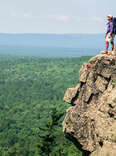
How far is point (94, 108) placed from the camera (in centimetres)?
1950

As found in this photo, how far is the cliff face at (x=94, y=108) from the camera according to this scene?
17.4 metres

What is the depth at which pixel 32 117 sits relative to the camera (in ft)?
472

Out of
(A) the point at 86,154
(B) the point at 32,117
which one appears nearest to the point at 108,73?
(A) the point at 86,154

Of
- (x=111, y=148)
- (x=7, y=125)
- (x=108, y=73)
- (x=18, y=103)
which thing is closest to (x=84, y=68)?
(x=108, y=73)

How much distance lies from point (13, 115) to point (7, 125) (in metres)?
19.8

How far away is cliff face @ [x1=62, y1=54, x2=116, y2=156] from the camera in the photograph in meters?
17.4

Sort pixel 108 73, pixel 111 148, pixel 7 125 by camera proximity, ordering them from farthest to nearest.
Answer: pixel 7 125 → pixel 108 73 → pixel 111 148

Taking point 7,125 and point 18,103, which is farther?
point 18,103

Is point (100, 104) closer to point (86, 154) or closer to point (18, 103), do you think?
point (86, 154)

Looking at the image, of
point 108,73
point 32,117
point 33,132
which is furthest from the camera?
point 32,117

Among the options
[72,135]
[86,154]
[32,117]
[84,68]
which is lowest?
[32,117]

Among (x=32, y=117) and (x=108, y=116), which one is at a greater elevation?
(x=108, y=116)

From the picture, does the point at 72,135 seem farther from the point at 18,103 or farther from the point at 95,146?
the point at 18,103

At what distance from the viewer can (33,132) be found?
4503 inches
